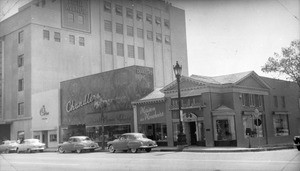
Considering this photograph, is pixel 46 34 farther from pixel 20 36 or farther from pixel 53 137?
pixel 53 137

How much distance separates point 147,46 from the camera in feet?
198

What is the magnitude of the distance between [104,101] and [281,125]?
1842 centimetres

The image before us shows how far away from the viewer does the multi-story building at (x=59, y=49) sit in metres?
47.8

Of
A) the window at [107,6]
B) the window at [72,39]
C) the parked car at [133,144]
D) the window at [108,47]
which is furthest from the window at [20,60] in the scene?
the parked car at [133,144]

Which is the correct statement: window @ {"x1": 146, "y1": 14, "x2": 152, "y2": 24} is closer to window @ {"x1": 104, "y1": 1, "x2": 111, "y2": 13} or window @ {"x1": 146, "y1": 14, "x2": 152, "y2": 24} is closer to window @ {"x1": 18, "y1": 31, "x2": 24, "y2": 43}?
window @ {"x1": 104, "y1": 1, "x2": 111, "y2": 13}

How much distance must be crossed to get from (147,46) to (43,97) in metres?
21.3

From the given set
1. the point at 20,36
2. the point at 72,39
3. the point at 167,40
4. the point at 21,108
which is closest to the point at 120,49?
the point at 72,39

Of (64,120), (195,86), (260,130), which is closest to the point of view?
(195,86)

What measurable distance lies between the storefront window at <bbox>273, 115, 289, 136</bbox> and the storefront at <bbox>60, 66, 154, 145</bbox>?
12794 mm

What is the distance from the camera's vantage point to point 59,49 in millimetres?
50656

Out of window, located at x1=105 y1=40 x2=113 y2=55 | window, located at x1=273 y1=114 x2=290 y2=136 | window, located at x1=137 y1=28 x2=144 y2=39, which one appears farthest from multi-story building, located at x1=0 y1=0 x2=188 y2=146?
window, located at x1=273 y1=114 x2=290 y2=136

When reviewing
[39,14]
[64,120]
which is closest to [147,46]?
[39,14]

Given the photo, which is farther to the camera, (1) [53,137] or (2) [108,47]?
(2) [108,47]

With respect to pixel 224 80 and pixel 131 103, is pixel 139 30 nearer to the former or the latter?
pixel 131 103
